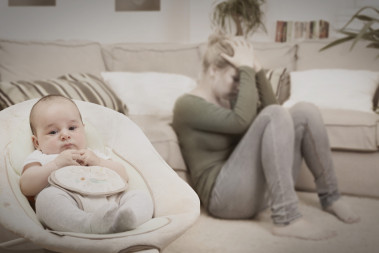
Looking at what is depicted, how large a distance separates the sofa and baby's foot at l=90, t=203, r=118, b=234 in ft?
3.19

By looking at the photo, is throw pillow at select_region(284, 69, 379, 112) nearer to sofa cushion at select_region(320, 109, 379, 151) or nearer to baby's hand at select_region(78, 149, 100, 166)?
sofa cushion at select_region(320, 109, 379, 151)

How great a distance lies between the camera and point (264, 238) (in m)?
1.67

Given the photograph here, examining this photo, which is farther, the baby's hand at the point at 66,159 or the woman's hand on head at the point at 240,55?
the woman's hand on head at the point at 240,55

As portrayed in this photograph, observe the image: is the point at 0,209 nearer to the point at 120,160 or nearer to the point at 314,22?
the point at 120,160

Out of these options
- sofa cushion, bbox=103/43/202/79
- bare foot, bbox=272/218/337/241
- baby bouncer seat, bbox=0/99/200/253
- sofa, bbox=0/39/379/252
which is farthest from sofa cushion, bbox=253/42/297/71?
baby bouncer seat, bbox=0/99/200/253

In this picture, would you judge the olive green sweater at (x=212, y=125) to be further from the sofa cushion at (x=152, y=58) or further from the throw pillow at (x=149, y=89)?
the sofa cushion at (x=152, y=58)

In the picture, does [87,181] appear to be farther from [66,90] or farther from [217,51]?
[66,90]

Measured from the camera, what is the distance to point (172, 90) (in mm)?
2369

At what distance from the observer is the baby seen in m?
0.86

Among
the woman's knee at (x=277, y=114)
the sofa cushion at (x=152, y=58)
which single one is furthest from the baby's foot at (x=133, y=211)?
the sofa cushion at (x=152, y=58)

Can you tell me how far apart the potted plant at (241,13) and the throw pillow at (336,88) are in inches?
28.3

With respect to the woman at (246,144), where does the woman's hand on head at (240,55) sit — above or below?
above

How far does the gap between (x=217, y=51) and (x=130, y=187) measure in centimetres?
77

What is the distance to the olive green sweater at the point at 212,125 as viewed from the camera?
168cm
